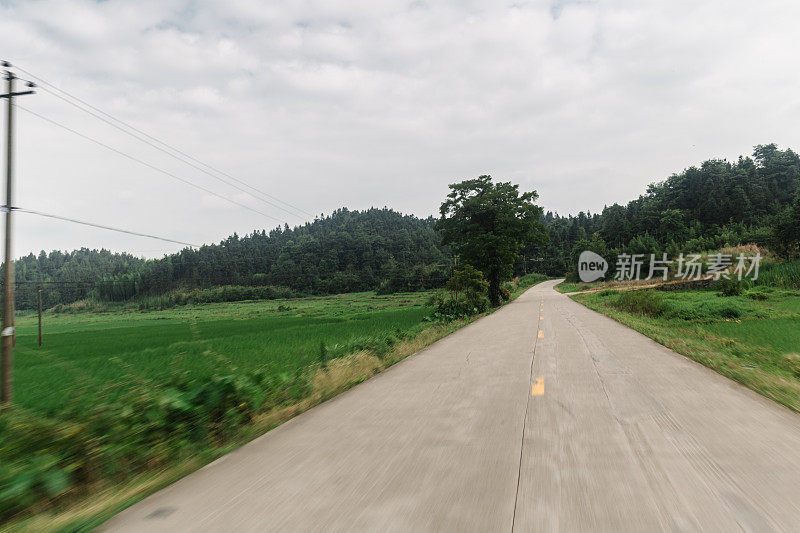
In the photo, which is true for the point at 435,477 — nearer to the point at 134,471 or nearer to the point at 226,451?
the point at 226,451

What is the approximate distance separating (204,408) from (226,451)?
32.4 inches

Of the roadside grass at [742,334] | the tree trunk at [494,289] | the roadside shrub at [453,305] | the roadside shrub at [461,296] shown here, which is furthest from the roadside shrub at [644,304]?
the tree trunk at [494,289]

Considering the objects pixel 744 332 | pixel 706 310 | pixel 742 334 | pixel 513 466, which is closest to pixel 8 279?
pixel 513 466

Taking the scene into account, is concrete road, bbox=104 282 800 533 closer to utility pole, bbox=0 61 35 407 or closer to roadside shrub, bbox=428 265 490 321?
utility pole, bbox=0 61 35 407

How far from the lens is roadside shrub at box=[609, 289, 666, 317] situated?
712 inches

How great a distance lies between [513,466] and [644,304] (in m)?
19.6

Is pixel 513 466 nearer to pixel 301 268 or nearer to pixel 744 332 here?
pixel 744 332

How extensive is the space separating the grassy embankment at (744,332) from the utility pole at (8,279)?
10540mm

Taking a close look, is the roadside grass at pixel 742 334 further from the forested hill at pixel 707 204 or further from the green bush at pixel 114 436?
the forested hill at pixel 707 204

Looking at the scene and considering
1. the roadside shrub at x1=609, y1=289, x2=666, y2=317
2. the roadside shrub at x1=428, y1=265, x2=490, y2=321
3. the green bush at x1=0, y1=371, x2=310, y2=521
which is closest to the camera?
the green bush at x1=0, y1=371, x2=310, y2=521

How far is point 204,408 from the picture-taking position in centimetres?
440

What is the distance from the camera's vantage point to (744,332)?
10930 millimetres

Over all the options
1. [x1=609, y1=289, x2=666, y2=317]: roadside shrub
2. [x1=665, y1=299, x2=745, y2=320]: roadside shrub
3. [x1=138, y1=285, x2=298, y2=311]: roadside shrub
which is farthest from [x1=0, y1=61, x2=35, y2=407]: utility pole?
[x1=138, y1=285, x2=298, y2=311]: roadside shrub

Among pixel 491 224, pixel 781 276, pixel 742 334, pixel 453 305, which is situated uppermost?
pixel 491 224
